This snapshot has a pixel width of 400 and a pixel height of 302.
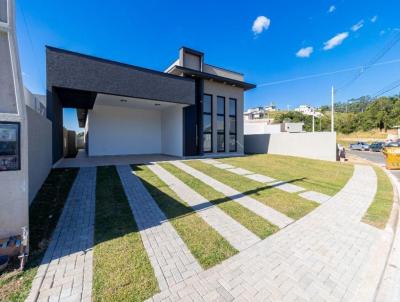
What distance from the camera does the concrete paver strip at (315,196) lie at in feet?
19.7

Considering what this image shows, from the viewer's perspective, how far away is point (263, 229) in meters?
3.95

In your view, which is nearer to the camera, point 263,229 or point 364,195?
point 263,229

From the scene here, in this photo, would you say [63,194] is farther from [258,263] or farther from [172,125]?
[172,125]

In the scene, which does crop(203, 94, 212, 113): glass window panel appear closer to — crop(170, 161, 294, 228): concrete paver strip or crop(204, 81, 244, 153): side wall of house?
crop(204, 81, 244, 153): side wall of house

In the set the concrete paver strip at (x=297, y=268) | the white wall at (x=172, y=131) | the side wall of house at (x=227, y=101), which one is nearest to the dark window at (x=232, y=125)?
→ the side wall of house at (x=227, y=101)

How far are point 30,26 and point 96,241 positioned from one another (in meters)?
9.57

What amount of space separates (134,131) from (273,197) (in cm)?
1196

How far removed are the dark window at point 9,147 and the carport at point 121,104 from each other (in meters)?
6.11

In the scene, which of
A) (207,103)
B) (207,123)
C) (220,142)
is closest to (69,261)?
(207,123)

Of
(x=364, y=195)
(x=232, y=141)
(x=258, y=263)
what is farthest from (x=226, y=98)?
(x=258, y=263)

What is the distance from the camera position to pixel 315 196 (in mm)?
6309

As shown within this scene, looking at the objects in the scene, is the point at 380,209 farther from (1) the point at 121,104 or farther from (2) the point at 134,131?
(2) the point at 134,131


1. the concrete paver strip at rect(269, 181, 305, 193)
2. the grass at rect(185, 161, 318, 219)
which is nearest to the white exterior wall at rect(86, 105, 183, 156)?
the grass at rect(185, 161, 318, 219)

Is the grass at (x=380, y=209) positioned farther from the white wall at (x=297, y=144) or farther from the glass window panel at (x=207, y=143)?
the glass window panel at (x=207, y=143)
